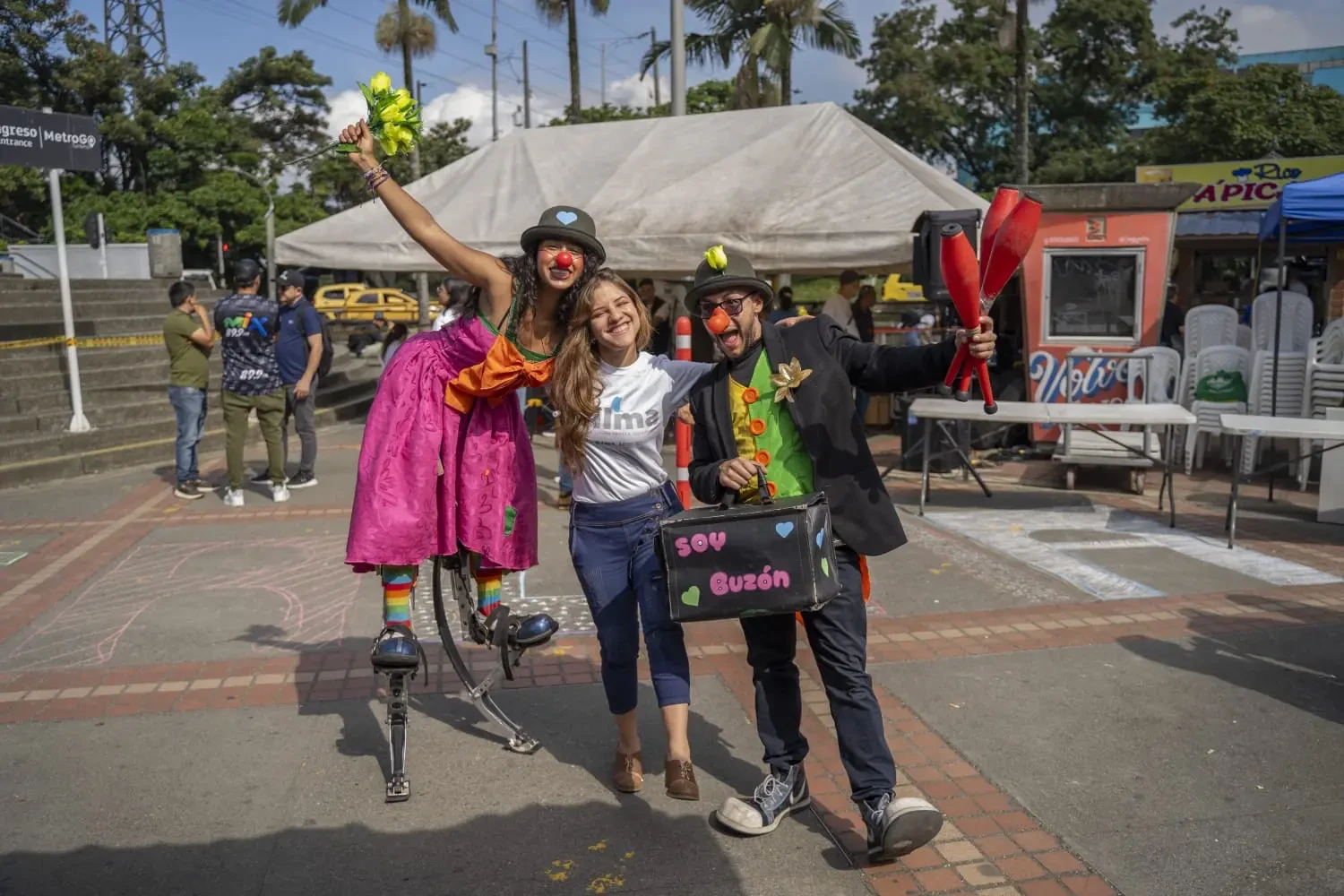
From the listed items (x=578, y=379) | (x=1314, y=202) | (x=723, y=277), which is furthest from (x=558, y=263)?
(x=1314, y=202)

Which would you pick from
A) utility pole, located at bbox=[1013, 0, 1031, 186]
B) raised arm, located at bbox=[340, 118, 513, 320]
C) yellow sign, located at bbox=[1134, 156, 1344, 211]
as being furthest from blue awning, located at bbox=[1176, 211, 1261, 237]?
raised arm, located at bbox=[340, 118, 513, 320]

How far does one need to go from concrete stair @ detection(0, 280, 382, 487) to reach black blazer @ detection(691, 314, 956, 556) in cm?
890

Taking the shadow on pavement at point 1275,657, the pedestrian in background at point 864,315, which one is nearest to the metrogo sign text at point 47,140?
the pedestrian in background at point 864,315

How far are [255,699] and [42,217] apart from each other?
3459 centimetres

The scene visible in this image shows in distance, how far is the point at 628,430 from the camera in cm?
370

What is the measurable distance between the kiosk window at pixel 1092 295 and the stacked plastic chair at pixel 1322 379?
1757 millimetres

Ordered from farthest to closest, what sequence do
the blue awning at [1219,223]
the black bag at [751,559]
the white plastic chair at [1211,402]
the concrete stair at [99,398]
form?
the blue awning at [1219,223] < the white plastic chair at [1211,402] < the concrete stair at [99,398] < the black bag at [751,559]

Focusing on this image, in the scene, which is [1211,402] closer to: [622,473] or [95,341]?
[622,473]

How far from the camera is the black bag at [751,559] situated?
3.19 metres

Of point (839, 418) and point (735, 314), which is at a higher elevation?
point (735, 314)

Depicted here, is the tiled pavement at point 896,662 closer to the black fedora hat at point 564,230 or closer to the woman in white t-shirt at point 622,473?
the woman in white t-shirt at point 622,473

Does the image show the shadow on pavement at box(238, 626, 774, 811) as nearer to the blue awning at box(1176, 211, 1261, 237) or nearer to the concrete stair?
the concrete stair

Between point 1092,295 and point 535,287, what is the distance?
9.36m

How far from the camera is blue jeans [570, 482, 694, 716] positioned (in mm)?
3734
